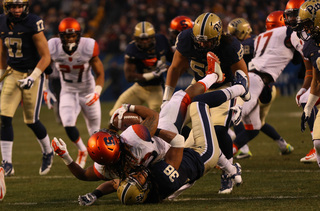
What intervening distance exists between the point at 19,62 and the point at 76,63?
2.45 feet

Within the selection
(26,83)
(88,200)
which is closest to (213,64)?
(88,200)

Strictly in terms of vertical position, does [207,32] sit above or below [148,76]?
above

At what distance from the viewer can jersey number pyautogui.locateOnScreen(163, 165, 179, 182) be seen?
173 inches

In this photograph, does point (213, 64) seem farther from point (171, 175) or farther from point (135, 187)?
point (135, 187)

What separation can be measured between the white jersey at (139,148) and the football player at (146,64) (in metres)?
3.22

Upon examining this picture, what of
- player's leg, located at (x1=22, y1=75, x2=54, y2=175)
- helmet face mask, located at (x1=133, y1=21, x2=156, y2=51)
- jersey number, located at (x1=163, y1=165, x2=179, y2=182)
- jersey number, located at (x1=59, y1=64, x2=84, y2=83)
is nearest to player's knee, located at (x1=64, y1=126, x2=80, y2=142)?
player's leg, located at (x1=22, y1=75, x2=54, y2=175)

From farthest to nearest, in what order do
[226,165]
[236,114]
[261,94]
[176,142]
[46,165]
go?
[261,94] → [46,165] → [236,114] → [226,165] → [176,142]

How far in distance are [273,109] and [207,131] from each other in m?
8.97

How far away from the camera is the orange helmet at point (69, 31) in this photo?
703 centimetres

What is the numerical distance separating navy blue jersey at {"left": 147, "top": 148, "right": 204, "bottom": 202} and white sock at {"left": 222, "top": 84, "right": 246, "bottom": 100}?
703mm

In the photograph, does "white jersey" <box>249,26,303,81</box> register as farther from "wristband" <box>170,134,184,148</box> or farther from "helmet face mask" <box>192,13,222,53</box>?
"wristband" <box>170,134,184,148</box>

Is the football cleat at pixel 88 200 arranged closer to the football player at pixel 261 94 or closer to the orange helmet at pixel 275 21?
the football player at pixel 261 94

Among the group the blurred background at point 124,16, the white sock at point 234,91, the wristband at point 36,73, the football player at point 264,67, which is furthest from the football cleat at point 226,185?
the blurred background at point 124,16

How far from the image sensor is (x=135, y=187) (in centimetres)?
436
